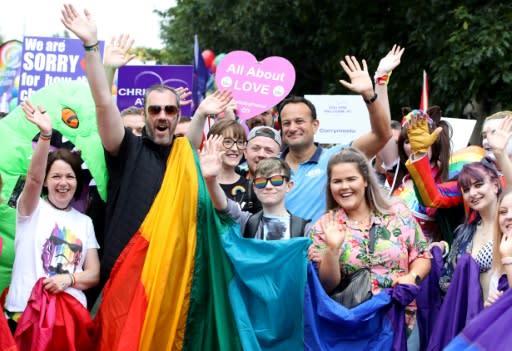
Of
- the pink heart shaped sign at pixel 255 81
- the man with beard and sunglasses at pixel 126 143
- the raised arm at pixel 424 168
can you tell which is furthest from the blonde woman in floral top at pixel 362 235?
the pink heart shaped sign at pixel 255 81

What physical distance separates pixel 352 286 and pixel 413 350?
0.70 m

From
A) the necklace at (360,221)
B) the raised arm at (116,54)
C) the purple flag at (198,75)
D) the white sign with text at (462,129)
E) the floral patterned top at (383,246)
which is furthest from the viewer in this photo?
the purple flag at (198,75)

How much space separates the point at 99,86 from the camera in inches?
189

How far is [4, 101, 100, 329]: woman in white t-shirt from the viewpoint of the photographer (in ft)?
15.6

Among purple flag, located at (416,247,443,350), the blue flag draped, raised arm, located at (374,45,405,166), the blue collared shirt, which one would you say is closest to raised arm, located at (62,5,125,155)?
the blue collared shirt

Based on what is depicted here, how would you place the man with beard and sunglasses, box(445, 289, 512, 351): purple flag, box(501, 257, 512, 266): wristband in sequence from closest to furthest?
1. box(445, 289, 512, 351): purple flag
2. box(501, 257, 512, 266): wristband
3. the man with beard and sunglasses

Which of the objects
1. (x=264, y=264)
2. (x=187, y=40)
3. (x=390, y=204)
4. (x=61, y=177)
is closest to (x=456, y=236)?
(x=390, y=204)

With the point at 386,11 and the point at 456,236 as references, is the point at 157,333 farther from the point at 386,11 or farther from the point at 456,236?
the point at 386,11

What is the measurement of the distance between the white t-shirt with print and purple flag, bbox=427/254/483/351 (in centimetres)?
203

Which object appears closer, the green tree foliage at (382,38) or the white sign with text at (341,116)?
the white sign with text at (341,116)

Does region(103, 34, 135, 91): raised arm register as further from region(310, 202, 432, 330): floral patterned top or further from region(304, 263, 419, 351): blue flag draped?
region(304, 263, 419, 351): blue flag draped

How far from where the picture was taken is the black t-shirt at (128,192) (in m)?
4.86

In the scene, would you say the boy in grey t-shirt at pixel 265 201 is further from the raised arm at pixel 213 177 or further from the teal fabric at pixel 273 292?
the teal fabric at pixel 273 292

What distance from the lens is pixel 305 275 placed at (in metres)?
4.54
